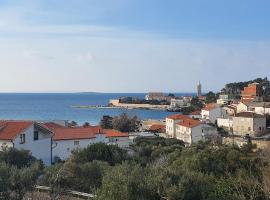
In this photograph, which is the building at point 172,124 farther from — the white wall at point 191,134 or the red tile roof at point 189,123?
the white wall at point 191,134

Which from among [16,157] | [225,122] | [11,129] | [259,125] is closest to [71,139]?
[11,129]

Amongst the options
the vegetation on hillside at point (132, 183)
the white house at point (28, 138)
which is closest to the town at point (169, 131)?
the white house at point (28, 138)

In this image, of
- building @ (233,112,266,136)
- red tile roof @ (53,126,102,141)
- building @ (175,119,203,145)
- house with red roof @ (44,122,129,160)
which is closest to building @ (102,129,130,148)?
house with red roof @ (44,122,129,160)

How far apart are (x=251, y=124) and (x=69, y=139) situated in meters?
35.1

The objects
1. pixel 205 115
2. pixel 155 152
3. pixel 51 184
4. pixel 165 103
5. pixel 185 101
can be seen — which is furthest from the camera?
pixel 165 103

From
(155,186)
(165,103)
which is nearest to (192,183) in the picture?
(155,186)

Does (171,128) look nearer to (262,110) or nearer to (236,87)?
(262,110)

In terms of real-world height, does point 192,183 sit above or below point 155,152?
above

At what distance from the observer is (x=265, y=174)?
18109 mm

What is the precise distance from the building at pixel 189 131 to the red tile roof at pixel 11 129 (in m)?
31.2

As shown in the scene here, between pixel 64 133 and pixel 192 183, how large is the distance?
25126 mm

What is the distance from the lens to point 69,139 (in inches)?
1435

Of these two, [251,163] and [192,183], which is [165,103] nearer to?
[251,163]

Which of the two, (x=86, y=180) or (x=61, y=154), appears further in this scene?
(x=61, y=154)
